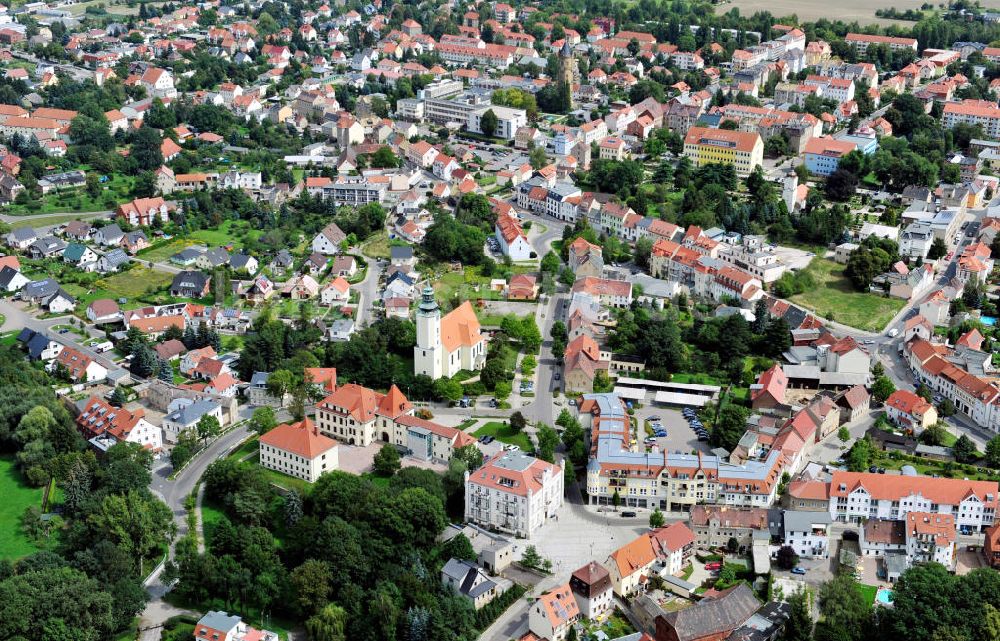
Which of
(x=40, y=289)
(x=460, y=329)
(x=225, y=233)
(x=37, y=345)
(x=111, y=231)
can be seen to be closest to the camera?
(x=460, y=329)

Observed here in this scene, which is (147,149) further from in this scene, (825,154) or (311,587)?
(311,587)

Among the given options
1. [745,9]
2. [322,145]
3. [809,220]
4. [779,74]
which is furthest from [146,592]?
[745,9]

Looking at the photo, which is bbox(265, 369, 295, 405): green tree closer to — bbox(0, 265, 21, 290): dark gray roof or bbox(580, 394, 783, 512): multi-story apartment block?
bbox(580, 394, 783, 512): multi-story apartment block

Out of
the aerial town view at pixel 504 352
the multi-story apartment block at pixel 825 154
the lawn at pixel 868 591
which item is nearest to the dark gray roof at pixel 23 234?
the aerial town view at pixel 504 352

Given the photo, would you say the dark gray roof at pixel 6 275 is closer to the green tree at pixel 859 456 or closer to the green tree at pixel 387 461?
the green tree at pixel 387 461

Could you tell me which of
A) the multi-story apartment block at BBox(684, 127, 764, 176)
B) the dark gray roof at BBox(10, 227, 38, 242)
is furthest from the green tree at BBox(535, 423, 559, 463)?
the multi-story apartment block at BBox(684, 127, 764, 176)

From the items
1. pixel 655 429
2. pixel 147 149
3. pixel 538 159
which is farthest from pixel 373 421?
pixel 147 149
